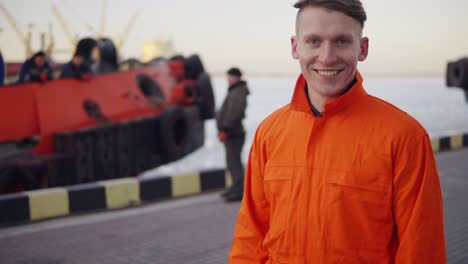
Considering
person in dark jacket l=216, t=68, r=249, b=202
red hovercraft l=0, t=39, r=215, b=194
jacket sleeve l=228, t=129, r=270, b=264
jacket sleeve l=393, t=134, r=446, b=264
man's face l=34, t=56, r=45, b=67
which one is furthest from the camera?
man's face l=34, t=56, r=45, b=67

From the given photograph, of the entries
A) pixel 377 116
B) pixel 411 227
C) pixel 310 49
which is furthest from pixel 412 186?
pixel 310 49

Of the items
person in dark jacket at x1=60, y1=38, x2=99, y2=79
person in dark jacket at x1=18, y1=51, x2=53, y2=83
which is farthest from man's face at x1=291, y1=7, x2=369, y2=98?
person in dark jacket at x1=60, y1=38, x2=99, y2=79

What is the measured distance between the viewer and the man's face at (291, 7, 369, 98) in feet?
5.47

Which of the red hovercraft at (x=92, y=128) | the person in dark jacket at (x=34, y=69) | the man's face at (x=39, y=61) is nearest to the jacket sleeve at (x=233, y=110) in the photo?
the red hovercraft at (x=92, y=128)

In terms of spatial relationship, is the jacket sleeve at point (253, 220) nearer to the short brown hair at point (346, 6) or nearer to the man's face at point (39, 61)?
the short brown hair at point (346, 6)

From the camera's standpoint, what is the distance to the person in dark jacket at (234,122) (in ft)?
24.2

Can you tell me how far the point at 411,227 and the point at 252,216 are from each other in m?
0.52

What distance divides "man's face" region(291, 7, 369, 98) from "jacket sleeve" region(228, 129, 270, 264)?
0.31 m

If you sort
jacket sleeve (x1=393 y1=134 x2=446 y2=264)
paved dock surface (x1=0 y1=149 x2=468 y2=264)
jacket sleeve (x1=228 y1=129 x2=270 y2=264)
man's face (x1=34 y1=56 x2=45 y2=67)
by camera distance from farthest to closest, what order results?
man's face (x1=34 y1=56 x2=45 y2=67) → paved dock surface (x1=0 y1=149 x2=468 y2=264) → jacket sleeve (x1=228 y1=129 x2=270 y2=264) → jacket sleeve (x1=393 y1=134 x2=446 y2=264)

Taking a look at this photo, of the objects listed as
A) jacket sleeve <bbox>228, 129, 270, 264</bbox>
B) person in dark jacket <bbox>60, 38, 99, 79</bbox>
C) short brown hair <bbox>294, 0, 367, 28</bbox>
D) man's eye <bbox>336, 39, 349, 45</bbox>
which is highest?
short brown hair <bbox>294, 0, 367, 28</bbox>

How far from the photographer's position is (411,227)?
1.60 m

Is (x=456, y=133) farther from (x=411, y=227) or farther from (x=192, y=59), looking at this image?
(x=411, y=227)

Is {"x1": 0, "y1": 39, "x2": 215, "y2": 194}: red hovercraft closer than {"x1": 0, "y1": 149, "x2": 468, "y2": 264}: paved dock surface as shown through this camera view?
No

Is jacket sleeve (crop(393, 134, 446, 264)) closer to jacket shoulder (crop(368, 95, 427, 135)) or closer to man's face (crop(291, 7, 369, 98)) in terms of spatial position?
jacket shoulder (crop(368, 95, 427, 135))
